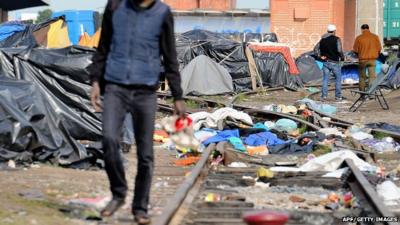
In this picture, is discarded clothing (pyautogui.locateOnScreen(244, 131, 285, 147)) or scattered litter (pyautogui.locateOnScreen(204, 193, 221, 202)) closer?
scattered litter (pyautogui.locateOnScreen(204, 193, 221, 202))

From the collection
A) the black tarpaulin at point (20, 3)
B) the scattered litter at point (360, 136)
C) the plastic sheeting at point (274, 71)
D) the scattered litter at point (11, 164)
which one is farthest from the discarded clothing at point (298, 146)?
the plastic sheeting at point (274, 71)

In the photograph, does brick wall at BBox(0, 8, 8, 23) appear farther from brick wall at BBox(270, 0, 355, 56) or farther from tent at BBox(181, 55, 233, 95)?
brick wall at BBox(270, 0, 355, 56)

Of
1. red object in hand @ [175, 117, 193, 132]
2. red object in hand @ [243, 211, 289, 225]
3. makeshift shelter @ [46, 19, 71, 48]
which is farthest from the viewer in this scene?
makeshift shelter @ [46, 19, 71, 48]

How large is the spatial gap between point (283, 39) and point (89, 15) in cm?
1465

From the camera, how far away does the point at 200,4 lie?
64.0 meters

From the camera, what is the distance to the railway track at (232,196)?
21.9ft

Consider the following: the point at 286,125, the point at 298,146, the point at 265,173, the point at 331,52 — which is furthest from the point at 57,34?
the point at 265,173

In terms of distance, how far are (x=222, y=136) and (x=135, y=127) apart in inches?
246

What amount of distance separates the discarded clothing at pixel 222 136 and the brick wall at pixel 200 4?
47.2 m

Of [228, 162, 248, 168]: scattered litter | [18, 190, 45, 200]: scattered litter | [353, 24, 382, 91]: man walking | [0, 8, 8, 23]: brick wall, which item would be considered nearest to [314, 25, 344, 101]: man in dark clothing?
[353, 24, 382, 91]: man walking

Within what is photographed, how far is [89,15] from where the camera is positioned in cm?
4028

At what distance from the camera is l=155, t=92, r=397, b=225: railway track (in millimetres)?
6668

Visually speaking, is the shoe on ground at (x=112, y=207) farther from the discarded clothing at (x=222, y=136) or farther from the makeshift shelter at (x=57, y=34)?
the makeshift shelter at (x=57, y=34)

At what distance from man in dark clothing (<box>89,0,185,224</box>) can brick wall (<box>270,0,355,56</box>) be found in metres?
44.1
